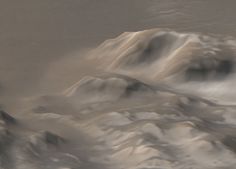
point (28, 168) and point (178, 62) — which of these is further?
point (178, 62)

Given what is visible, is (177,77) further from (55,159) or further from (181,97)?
(55,159)

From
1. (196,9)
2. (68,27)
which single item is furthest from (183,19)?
(68,27)

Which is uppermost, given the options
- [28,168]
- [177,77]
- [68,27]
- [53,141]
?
[68,27]

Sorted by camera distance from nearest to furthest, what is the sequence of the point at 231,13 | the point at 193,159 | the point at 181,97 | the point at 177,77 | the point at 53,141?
the point at 193,159, the point at 53,141, the point at 181,97, the point at 177,77, the point at 231,13

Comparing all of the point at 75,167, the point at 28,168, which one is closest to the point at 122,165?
the point at 75,167

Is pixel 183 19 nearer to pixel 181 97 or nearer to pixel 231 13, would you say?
pixel 231 13

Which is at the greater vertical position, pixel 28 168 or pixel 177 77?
pixel 177 77

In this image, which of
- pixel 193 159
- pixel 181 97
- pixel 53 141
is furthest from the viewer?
pixel 181 97
